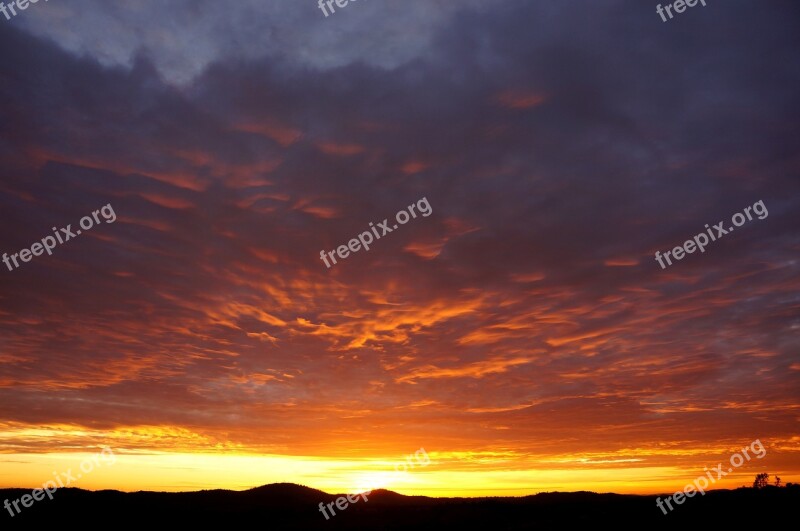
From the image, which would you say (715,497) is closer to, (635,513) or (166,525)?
(635,513)

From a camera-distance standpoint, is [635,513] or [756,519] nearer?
[756,519]

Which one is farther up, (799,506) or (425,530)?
(425,530)

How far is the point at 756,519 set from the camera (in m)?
50.2

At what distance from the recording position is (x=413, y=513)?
270ft

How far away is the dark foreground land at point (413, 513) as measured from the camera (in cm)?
5428

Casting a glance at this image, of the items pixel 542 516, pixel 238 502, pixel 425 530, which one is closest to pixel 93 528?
pixel 238 502

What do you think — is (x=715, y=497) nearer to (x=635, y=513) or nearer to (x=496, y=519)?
(x=635, y=513)

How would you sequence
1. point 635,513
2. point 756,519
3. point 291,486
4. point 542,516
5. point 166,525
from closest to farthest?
1. point 756,519
2. point 635,513
3. point 542,516
4. point 166,525
5. point 291,486

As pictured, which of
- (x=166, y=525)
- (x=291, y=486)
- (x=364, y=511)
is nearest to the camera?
(x=166, y=525)

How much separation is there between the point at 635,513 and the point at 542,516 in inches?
477

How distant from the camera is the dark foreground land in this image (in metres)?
54.3

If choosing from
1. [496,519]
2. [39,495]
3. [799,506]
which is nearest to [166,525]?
[39,495]

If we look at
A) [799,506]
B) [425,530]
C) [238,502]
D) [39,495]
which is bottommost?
[799,506]

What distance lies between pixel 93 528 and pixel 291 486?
72.5m
